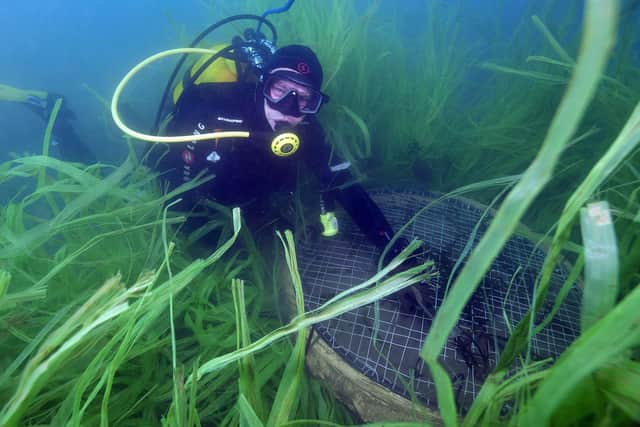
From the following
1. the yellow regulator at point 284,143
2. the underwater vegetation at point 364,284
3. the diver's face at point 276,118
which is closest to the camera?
the underwater vegetation at point 364,284

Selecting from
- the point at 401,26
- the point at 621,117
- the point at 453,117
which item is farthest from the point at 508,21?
the point at 621,117

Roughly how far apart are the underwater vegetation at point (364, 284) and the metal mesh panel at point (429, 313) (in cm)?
11

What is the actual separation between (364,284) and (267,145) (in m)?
1.84

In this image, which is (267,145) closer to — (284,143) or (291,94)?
(284,143)

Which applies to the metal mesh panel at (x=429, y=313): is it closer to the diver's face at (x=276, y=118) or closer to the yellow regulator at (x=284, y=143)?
the yellow regulator at (x=284, y=143)

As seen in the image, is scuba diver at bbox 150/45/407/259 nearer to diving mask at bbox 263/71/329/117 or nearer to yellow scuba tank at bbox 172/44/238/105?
diving mask at bbox 263/71/329/117

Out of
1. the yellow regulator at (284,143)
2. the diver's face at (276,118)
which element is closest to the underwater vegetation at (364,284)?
the diver's face at (276,118)

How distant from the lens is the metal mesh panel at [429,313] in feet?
5.63

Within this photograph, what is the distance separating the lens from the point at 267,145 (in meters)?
2.50

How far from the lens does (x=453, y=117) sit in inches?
154

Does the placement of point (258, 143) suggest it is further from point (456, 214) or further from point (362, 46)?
point (362, 46)

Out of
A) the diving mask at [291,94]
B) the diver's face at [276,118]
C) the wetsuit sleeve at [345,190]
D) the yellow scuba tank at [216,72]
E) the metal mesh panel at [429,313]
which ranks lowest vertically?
the metal mesh panel at [429,313]

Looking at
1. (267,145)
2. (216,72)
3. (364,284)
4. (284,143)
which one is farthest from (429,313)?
(216,72)

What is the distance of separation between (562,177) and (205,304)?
138 inches
